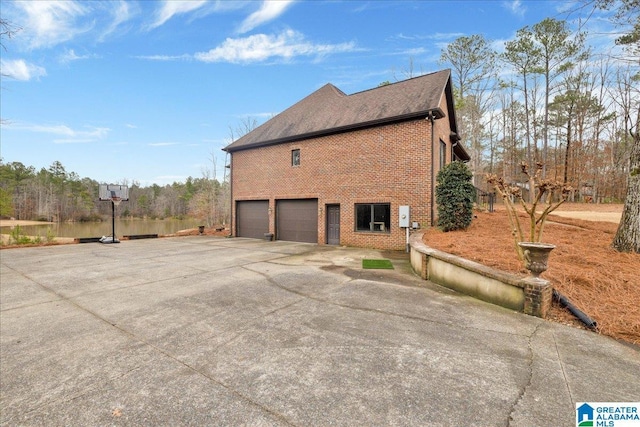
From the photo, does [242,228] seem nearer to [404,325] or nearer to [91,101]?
[404,325]

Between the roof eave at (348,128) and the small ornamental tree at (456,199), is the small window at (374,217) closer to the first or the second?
the small ornamental tree at (456,199)

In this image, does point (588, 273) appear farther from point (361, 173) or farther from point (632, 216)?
point (361, 173)

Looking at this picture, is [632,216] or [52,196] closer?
[632,216]

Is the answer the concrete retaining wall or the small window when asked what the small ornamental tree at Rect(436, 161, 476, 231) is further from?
the concrete retaining wall

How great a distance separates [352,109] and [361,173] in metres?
3.68

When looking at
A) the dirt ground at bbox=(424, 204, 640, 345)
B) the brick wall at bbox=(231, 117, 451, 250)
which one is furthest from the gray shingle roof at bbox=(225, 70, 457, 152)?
the dirt ground at bbox=(424, 204, 640, 345)

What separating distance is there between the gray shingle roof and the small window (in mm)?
3448

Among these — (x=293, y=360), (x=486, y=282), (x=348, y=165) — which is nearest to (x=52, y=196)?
(x=348, y=165)

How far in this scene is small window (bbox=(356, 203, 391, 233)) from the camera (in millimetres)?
10695

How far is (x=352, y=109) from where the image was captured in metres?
12.7

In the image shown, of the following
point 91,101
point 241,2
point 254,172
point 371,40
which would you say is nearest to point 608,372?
point 254,172

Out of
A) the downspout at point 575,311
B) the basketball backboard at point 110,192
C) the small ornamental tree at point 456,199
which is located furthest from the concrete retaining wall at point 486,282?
the basketball backboard at point 110,192

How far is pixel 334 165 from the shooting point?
11852 millimetres

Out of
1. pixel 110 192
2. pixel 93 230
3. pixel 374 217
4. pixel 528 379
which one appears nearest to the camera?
pixel 528 379
